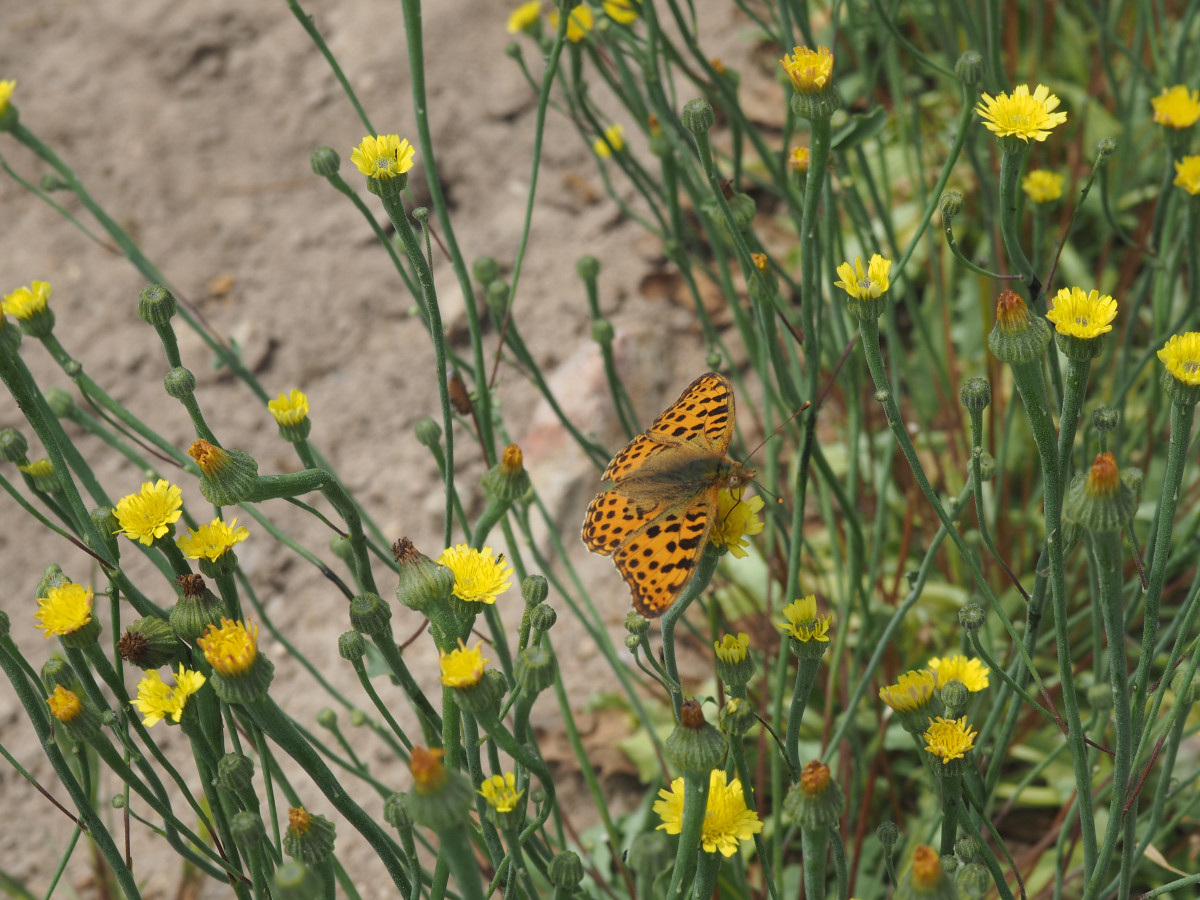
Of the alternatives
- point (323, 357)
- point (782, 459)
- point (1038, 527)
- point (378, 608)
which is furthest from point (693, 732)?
point (323, 357)

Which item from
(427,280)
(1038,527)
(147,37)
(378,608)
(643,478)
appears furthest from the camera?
(147,37)

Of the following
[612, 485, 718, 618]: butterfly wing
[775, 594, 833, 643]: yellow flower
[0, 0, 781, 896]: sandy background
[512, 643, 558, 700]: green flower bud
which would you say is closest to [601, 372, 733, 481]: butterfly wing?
[612, 485, 718, 618]: butterfly wing

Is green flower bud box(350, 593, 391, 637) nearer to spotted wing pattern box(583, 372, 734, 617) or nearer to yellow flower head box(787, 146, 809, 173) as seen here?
spotted wing pattern box(583, 372, 734, 617)

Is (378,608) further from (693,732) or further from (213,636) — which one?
(693,732)

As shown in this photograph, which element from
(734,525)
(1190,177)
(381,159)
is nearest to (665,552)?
(734,525)

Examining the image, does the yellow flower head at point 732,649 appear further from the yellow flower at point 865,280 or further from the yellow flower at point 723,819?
the yellow flower at point 865,280

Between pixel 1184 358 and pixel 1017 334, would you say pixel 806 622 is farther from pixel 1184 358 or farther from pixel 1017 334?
pixel 1184 358
